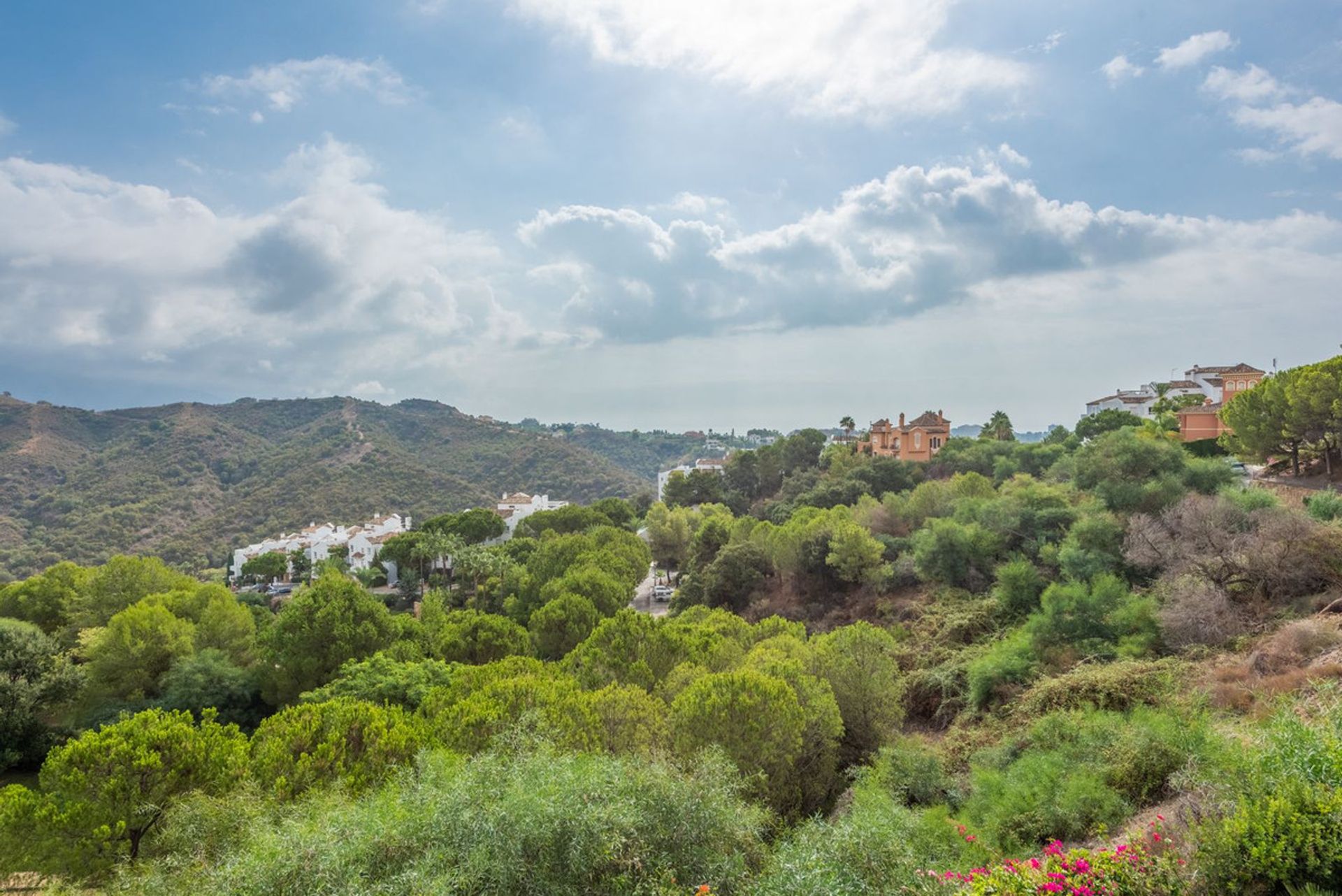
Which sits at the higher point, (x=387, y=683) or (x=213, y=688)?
(x=387, y=683)

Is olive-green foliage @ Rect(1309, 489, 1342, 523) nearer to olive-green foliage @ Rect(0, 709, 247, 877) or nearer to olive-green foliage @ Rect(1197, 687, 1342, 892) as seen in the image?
olive-green foliage @ Rect(1197, 687, 1342, 892)

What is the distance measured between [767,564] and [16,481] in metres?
92.9

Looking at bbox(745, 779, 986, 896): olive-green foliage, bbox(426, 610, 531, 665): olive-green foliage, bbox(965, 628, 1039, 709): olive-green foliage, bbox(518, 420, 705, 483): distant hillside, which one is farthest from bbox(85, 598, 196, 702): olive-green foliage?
bbox(518, 420, 705, 483): distant hillside

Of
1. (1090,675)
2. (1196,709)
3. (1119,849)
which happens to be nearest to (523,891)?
(1119,849)

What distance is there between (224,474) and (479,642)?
286ft

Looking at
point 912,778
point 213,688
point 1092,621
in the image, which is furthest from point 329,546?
point 1092,621

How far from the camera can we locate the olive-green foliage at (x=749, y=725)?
1189cm

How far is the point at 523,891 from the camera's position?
6332mm

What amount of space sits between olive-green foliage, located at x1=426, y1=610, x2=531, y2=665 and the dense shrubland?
0.42ft

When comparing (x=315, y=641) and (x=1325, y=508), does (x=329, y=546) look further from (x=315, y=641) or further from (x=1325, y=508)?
(x=1325, y=508)

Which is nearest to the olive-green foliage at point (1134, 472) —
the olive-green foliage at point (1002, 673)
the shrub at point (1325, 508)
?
the shrub at point (1325, 508)

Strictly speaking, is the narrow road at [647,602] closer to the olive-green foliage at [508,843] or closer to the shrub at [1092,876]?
the olive-green foliage at [508,843]

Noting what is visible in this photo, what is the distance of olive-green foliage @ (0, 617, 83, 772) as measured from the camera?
20.0 m

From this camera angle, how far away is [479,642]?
22312 mm
